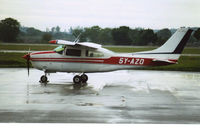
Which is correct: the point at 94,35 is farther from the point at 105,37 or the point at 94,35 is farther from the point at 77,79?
the point at 77,79

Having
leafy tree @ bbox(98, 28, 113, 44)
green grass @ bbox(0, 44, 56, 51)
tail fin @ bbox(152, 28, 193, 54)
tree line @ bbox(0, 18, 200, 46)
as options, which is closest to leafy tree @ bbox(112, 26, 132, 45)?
tree line @ bbox(0, 18, 200, 46)

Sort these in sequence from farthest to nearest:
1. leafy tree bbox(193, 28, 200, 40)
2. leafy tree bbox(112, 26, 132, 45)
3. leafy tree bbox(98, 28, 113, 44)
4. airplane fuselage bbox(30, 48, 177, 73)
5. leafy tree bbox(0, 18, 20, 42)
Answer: leafy tree bbox(98, 28, 113, 44)
leafy tree bbox(112, 26, 132, 45)
airplane fuselage bbox(30, 48, 177, 73)
leafy tree bbox(193, 28, 200, 40)
leafy tree bbox(0, 18, 20, 42)

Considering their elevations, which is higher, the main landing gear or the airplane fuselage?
the airplane fuselage

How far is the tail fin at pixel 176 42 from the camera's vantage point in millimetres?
12250

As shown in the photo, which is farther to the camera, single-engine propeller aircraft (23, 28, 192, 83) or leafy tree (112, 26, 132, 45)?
leafy tree (112, 26, 132, 45)

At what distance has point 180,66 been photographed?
19547mm

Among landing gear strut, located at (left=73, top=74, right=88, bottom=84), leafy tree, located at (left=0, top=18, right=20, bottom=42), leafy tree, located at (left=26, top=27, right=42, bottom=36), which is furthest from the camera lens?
Answer: landing gear strut, located at (left=73, top=74, right=88, bottom=84)

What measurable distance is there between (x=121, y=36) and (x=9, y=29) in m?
5.17

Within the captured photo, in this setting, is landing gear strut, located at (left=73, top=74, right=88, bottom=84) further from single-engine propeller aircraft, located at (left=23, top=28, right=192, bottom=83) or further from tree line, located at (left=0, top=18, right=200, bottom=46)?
tree line, located at (left=0, top=18, right=200, bottom=46)

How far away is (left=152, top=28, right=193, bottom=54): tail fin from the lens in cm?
1225

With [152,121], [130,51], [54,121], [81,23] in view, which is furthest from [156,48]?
[54,121]
